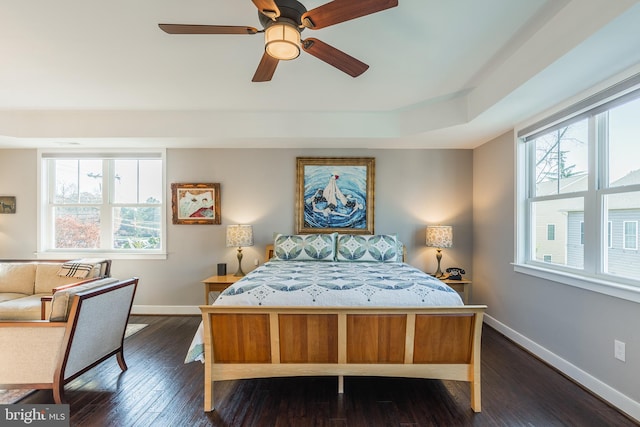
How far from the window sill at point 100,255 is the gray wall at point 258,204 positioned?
7 cm

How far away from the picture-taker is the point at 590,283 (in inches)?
90.4

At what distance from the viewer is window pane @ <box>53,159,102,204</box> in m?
4.32

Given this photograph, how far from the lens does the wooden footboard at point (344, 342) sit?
6.82ft

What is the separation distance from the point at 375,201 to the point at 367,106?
1358mm

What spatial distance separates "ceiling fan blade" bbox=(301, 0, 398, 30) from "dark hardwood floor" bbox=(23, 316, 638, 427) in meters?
2.39

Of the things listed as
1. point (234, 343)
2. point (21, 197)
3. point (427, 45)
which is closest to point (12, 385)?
point (234, 343)

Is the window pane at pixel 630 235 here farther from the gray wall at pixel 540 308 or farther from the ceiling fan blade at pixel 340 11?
the ceiling fan blade at pixel 340 11

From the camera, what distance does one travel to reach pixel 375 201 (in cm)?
421

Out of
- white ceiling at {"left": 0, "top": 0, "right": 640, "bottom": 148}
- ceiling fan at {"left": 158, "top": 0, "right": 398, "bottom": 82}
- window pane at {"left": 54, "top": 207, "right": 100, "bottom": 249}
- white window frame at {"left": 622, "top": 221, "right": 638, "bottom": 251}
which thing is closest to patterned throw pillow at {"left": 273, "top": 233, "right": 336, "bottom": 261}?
white ceiling at {"left": 0, "top": 0, "right": 640, "bottom": 148}

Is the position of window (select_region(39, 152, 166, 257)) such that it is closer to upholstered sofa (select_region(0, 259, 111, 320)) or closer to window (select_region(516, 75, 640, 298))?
upholstered sofa (select_region(0, 259, 111, 320))

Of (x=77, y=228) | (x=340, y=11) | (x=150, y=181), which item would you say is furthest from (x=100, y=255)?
(x=340, y=11)

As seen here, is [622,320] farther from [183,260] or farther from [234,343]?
[183,260]

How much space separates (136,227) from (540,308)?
5.04m

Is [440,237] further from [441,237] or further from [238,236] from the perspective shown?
[238,236]
